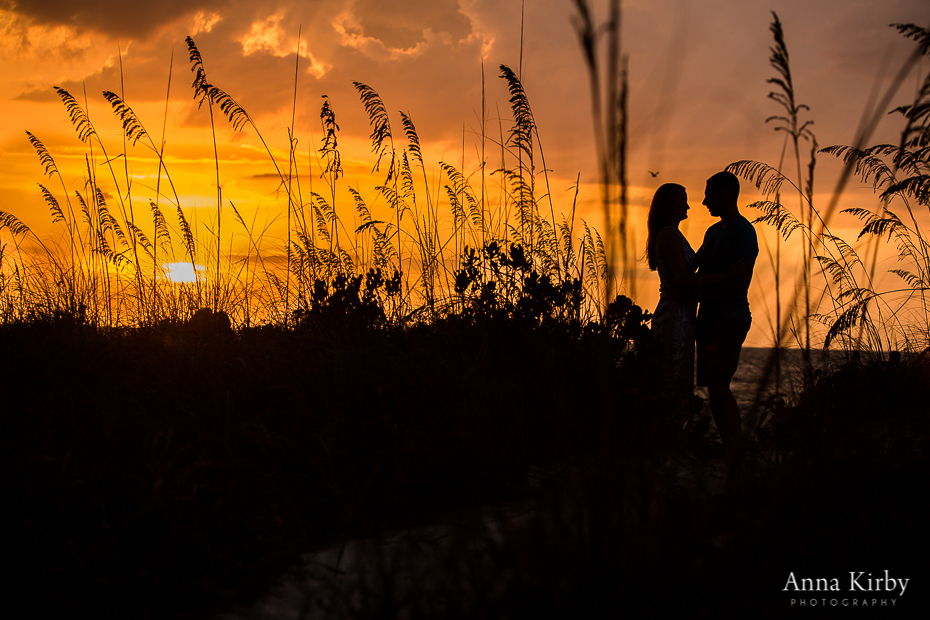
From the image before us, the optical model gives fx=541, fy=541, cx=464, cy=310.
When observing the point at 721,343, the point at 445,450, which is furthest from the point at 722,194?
the point at 445,450

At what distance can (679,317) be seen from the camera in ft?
10.5

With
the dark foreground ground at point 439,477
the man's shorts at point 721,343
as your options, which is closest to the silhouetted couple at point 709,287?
the man's shorts at point 721,343

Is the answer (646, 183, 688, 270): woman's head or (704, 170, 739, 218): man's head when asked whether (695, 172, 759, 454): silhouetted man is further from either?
(646, 183, 688, 270): woman's head

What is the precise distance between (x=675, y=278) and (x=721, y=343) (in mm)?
448

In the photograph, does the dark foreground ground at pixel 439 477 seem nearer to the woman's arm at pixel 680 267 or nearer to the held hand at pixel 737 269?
the woman's arm at pixel 680 267

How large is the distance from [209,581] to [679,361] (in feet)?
8.59

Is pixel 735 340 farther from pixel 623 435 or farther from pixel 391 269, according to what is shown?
pixel 391 269

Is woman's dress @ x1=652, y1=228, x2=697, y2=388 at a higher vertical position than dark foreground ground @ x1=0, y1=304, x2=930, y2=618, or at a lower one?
higher

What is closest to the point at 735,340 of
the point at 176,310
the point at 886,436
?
the point at 886,436

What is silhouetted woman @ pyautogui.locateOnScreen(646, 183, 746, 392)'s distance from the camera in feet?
10.2

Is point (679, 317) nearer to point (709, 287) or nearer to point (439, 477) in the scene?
point (709, 287)

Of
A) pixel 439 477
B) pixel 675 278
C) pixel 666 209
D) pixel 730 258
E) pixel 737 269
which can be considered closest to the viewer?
pixel 439 477

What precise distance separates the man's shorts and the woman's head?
1.66 feet

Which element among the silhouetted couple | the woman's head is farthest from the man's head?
the woman's head
